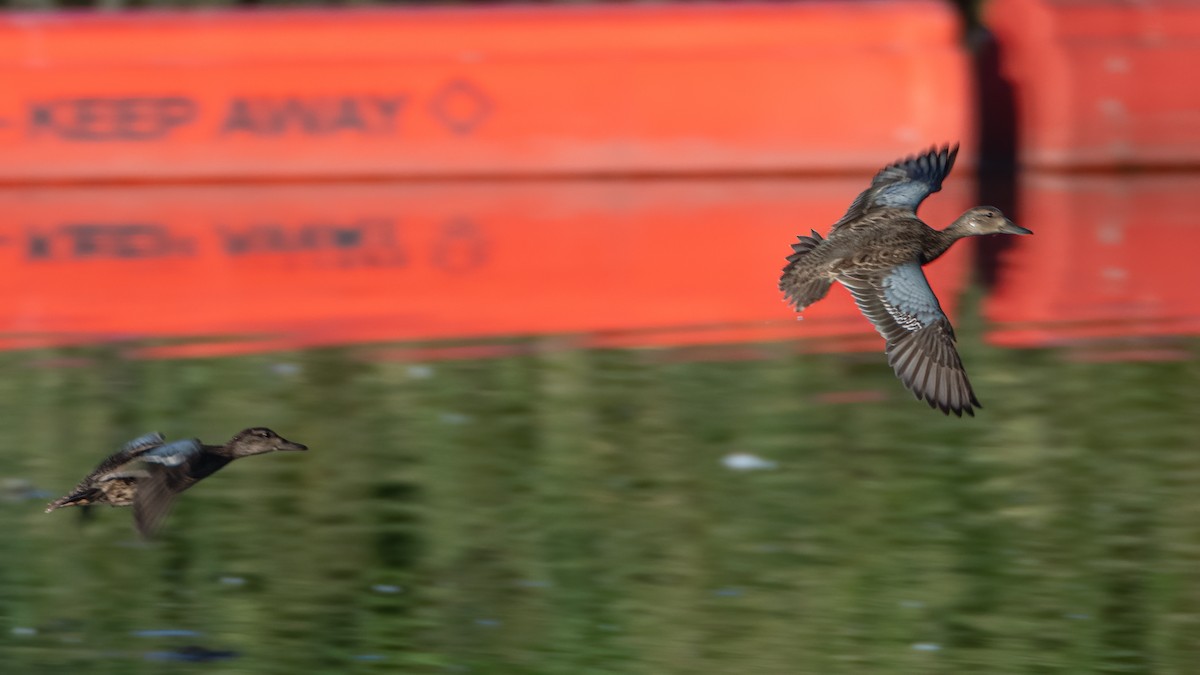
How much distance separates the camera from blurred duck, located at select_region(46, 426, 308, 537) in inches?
113

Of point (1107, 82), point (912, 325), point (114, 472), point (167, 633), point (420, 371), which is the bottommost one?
point (167, 633)

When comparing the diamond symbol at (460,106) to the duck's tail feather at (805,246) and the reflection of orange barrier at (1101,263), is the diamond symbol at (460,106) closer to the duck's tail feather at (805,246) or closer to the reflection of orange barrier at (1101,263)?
the reflection of orange barrier at (1101,263)

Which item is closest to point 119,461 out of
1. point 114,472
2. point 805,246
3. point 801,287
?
point 114,472

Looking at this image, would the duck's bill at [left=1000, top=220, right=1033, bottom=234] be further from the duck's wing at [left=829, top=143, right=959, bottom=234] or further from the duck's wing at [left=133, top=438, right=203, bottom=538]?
the duck's wing at [left=133, top=438, right=203, bottom=538]

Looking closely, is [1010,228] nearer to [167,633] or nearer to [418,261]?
[167,633]

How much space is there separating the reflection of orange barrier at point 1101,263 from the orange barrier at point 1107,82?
17 centimetres

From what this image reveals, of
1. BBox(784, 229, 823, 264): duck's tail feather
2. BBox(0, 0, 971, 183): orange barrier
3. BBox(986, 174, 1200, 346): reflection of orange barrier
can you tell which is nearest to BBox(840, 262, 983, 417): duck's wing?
BBox(784, 229, 823, 264): duck's tail feather

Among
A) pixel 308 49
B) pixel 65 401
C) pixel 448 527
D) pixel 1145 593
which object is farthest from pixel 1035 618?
pixel 308 49

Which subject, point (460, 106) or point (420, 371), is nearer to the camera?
point (420, 371)

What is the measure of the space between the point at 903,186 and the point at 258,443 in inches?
76.0

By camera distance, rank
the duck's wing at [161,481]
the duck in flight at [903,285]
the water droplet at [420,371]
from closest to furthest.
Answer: the duck's wing at [161,481] < the duck in flight at [903,285] < the water droplet at [420,371]

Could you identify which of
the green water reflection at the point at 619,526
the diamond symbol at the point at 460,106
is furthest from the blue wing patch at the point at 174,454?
the diamond symbol at the point at 460,106

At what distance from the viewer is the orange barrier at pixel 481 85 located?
11758 millimetres

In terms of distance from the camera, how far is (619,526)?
4762mm
